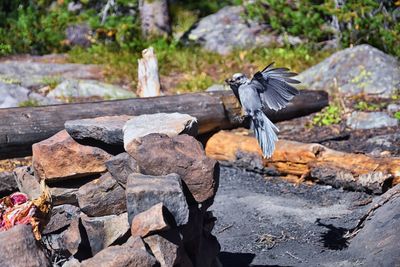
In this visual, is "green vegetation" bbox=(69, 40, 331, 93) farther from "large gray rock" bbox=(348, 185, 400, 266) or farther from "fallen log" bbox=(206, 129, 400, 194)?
"large gray rock" bbox=(348, 185, 400, 266)

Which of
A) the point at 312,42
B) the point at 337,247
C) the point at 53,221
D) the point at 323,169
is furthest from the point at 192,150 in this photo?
the point at 312,42

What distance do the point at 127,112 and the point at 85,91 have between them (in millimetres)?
2538

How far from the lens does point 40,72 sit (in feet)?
33.9

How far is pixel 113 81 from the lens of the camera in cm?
1004

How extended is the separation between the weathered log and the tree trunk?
135 inches

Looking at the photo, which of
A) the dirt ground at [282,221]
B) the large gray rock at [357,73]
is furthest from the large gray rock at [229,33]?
the dirt ground at [282,221]

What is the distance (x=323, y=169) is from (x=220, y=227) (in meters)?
1.39

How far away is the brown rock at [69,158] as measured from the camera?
3.88m

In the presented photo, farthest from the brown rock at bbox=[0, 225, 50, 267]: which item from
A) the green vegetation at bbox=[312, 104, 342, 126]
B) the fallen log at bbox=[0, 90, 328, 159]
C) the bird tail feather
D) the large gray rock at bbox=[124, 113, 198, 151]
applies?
the green vegetation at bbox=[312, 104, 342, 126]

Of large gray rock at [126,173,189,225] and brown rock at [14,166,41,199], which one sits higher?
large gray rock at [126,173,189,225]

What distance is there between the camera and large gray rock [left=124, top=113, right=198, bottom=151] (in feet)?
12.1

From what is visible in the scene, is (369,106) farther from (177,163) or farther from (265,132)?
(177,163)

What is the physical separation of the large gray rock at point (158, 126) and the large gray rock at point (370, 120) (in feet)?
15.0

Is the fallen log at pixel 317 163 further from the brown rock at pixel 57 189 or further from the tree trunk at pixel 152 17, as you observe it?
the tree trunk at pixel 152 17
